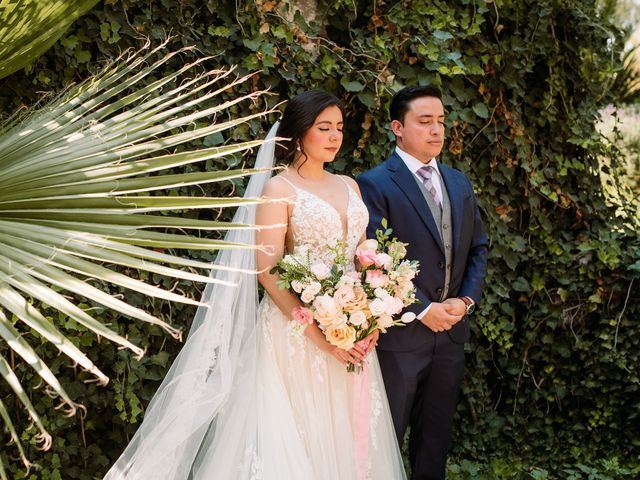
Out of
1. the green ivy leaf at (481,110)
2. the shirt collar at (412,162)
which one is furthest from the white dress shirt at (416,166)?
the green ivy leaf at (481,110)

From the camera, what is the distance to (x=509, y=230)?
462 centimetres

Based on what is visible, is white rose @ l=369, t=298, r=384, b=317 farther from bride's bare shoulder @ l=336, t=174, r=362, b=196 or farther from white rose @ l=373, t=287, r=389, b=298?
bride's bare shoulder @ l=336, t=174, r=362, b=196

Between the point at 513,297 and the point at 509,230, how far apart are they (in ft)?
1.32

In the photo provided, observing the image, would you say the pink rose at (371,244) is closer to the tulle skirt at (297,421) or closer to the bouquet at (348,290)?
the bouquet at (348,290)

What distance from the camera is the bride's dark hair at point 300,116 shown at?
9.86ft

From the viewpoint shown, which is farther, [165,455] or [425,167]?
[425,167]

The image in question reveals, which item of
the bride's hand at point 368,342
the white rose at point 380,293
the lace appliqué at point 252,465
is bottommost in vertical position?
the lace appliqué at point 252,465

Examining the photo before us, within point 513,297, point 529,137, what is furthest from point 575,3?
point 513,297

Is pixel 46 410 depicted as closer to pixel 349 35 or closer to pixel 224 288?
pixel 224 288

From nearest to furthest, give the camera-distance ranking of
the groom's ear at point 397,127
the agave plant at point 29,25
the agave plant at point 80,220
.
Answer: the agave plant at point 80,220, the agave plant at point 29,25, the groom's ear at point 397,127

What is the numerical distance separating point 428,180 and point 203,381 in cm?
129

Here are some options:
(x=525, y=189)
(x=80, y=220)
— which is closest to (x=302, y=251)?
(x=80, y=220)

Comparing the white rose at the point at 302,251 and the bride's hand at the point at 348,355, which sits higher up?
the white rose at the point at 302,251

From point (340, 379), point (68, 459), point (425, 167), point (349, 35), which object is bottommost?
point (68, 459)
